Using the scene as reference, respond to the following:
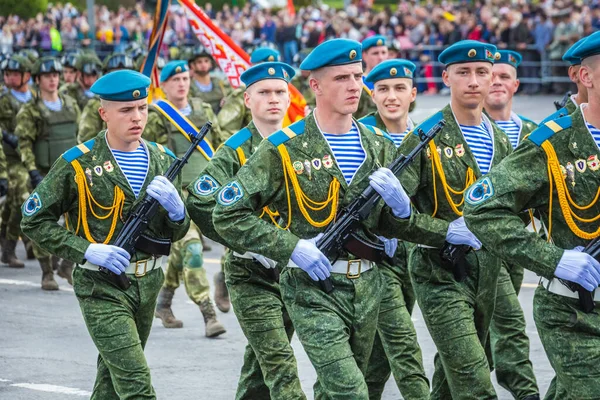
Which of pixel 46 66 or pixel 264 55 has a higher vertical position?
pixel 264 55

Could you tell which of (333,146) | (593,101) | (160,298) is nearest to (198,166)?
(160,298)

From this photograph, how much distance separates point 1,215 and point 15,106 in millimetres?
1247

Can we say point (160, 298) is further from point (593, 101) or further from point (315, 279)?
point (593, 101)

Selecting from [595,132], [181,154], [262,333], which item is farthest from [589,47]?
[181,154]

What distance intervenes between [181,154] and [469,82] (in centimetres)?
442

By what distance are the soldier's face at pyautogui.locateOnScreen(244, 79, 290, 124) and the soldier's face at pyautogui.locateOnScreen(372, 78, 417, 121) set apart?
3.52ft

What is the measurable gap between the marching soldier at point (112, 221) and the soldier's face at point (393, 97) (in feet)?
7.27

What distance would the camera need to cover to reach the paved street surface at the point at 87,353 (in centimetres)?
900

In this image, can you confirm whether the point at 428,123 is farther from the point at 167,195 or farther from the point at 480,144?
the point at 167,195

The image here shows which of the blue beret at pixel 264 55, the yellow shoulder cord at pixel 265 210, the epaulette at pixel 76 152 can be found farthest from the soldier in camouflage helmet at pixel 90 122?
the epaulette at pixel 76 152

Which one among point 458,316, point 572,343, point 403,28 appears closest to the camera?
point 572,343

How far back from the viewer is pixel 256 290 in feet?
24.8

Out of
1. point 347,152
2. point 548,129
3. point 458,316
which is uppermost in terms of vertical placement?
point 548,129

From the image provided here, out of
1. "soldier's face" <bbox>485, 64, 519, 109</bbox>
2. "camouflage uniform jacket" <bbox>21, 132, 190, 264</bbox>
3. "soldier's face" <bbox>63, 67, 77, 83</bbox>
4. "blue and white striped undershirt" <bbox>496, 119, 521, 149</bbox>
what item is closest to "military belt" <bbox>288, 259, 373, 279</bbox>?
"camouflage uniform jacket" <bbox>21, 132, 190, 264</bbox>
